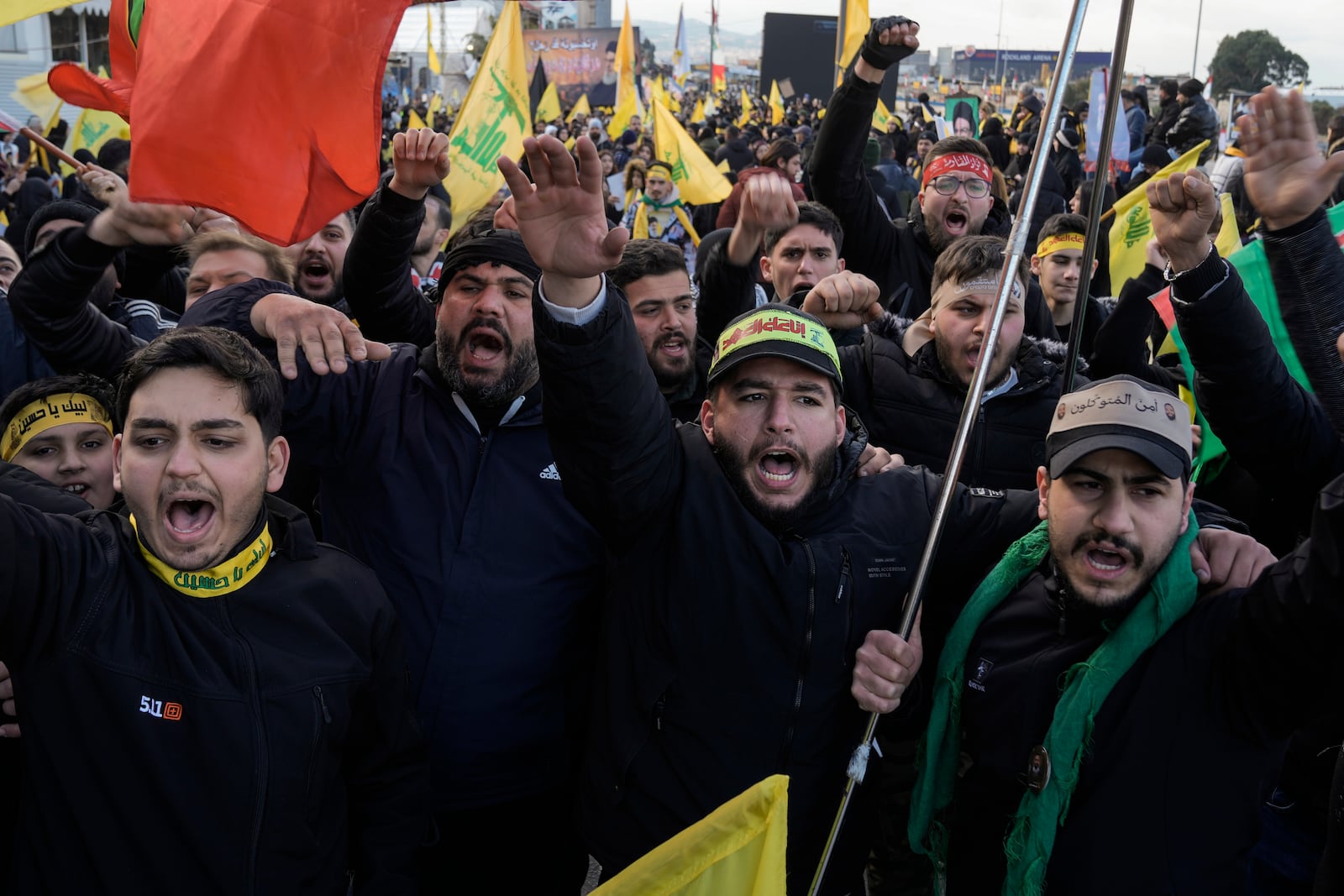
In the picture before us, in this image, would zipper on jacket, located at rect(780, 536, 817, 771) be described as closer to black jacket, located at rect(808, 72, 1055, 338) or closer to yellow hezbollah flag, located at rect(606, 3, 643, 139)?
black jacket, located at rect(808, 72, 1055, 338)

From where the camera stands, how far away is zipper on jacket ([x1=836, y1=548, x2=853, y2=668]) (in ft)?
7.40

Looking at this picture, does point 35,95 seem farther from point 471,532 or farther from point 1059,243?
point 1059,243

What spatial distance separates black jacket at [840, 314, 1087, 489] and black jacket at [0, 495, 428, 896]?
1.79 m

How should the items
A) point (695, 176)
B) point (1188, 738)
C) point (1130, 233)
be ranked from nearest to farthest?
point (1188, 738), point (1130, 233), point (695, 176)

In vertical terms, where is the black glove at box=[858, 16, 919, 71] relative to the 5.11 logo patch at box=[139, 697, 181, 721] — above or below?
above

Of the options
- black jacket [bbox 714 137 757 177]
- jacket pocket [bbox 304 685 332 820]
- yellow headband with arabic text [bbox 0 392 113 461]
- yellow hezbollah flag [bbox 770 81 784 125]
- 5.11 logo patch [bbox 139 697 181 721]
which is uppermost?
yellow hezbollah flag [bbox 770 81 784 125]

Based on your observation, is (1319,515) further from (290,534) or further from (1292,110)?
(290,534)

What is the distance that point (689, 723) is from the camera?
2.28 metres

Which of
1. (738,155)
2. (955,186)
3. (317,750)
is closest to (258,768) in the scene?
(317,750)

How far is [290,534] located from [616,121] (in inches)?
561

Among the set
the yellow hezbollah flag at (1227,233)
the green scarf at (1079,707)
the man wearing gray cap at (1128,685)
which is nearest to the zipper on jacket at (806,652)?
the man wearing gray cap at (1128,685)

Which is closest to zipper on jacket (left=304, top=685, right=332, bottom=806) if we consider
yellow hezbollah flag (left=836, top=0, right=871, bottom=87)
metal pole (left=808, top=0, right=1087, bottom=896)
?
metal pole (left=808, top=0, right=1087, bottom=896)

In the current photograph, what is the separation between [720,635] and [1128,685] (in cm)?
81

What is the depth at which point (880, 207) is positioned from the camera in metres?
4.83
